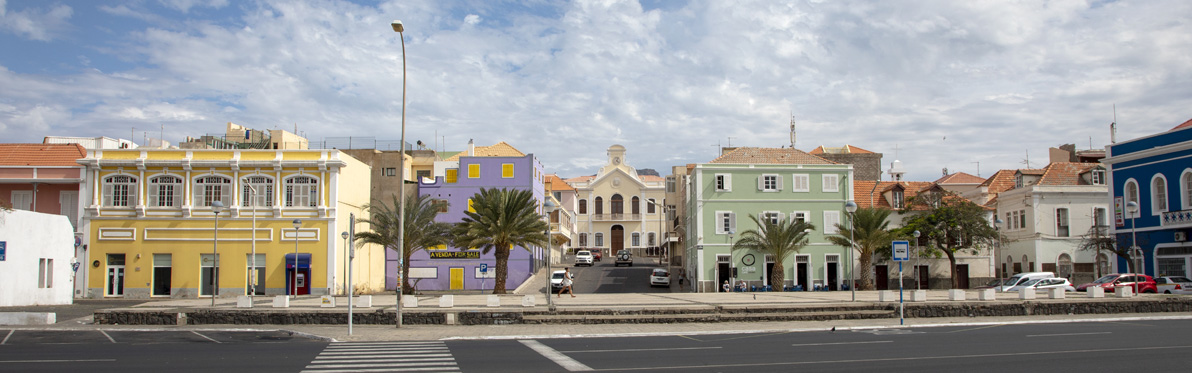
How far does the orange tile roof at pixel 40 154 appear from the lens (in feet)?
167

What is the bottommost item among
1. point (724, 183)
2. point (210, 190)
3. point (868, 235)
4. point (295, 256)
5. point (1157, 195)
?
point (295, 256)

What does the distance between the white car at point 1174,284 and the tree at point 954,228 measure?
10833mm

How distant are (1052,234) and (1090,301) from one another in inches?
1086

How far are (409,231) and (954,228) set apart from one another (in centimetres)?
3252

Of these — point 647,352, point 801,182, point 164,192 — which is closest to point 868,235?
point 801,182

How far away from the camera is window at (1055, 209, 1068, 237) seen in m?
55.3

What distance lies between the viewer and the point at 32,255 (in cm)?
3672

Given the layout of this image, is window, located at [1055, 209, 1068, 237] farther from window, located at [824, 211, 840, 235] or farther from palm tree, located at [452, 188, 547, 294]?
palm tree, located at [452, 188, 547, 294]

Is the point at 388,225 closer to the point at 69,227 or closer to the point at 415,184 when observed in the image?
the point at 415,184

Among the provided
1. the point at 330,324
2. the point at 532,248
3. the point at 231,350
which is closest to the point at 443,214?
the point at 532,248

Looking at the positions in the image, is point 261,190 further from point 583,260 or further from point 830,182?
point 830,182

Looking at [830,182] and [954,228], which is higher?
[830,182]

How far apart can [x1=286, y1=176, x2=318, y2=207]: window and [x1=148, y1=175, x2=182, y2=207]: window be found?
6.16m

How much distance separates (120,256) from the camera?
159 ft
